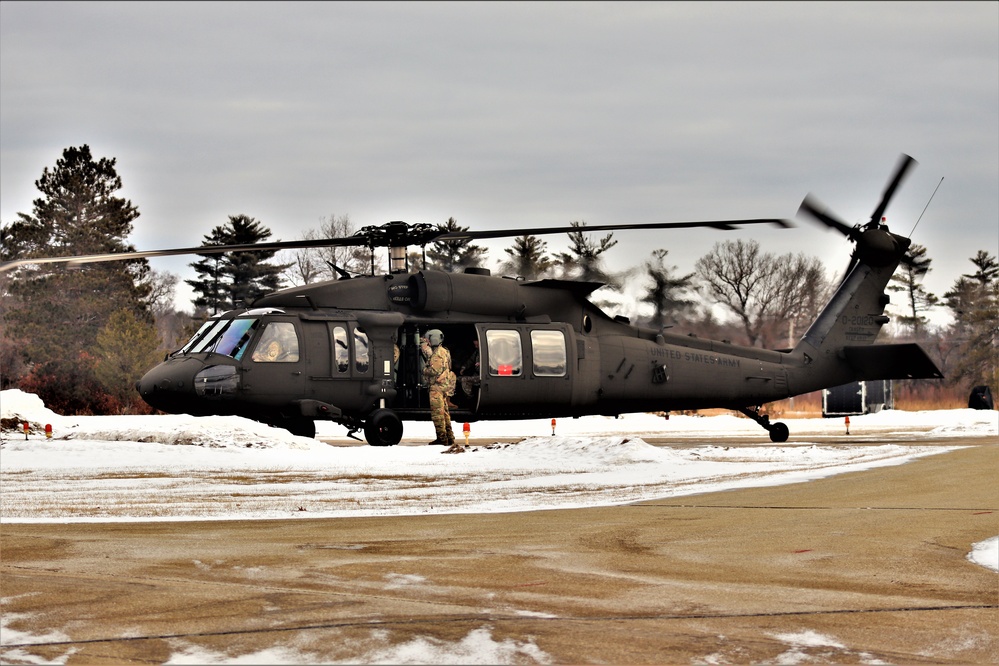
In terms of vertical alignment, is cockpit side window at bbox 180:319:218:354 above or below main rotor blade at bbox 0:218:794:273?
below

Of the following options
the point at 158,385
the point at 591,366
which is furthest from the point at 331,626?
the point at 591,366

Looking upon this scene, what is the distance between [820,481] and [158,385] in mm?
11379

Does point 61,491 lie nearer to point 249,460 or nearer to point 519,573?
point 249,460

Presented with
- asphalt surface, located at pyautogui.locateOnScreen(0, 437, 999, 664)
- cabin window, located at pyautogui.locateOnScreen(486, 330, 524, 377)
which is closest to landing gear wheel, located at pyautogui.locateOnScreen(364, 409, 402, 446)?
cabin window, located at pyautogui.locateOnScreen(486, 330, 524, 377)

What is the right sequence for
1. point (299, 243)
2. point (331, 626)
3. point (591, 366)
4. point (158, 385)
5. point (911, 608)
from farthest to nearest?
1. point (591, 366)
2. point (158, 385)
3. point (299, 243)
4. point (911, 608)
5. point (331, 626)

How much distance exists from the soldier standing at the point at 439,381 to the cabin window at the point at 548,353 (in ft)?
6.45

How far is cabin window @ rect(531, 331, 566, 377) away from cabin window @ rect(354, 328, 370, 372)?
128 inches

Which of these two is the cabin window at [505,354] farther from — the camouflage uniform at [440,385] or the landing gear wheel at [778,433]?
the landing gear wheel at [778,433]

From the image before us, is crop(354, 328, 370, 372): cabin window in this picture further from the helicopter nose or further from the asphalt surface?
the asphalt surface

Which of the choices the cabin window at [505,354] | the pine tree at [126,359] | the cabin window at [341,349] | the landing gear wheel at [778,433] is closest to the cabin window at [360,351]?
the cabin window at [341,349]

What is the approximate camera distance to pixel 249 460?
18594 millimetres

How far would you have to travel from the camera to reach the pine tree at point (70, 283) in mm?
54594

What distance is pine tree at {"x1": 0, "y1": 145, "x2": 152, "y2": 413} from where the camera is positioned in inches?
2149

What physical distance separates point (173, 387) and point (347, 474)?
5.29m
